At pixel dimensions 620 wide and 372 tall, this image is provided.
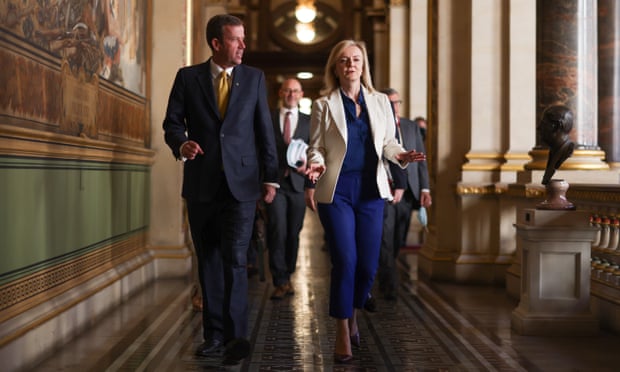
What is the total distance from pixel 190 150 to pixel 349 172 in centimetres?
96

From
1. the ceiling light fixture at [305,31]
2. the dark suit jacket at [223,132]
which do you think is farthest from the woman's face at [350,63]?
the ceiling light fixture at [305,31]

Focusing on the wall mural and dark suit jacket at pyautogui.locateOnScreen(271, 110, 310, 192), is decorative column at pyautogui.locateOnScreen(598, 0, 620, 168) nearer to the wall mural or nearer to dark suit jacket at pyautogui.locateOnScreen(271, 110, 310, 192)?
dark suit jacket at pyautogui.locateOnScreen(271, 110, 310, 192)

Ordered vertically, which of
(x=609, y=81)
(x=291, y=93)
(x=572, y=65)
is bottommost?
(x=291, y=93)

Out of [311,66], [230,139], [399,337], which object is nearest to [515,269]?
[399,337]

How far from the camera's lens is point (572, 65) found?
7129 millimetres

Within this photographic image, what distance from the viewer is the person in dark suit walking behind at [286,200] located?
276 inches

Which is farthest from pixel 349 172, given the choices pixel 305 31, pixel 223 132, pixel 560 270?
pixel 305 31

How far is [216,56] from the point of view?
4.69 m

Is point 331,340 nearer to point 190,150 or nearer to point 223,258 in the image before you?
point 223,258

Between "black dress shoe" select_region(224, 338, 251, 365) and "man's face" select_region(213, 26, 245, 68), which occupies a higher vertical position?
"man's face" select_region(213, 26, 245, 68)

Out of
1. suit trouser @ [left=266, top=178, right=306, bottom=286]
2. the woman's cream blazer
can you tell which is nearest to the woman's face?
the woman's cream blazer

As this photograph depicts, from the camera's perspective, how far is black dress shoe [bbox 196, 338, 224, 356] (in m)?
4.73

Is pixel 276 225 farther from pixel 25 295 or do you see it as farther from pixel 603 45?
pixel 603 45

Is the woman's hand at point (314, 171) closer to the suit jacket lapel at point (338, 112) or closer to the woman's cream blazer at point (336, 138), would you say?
the woman's cream blazer at point (336, 138)
